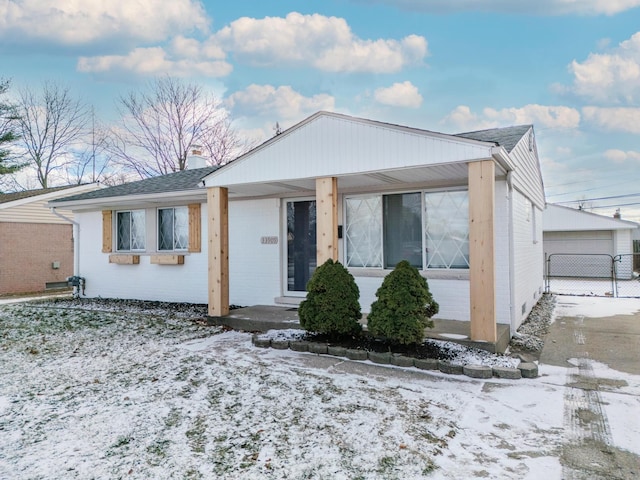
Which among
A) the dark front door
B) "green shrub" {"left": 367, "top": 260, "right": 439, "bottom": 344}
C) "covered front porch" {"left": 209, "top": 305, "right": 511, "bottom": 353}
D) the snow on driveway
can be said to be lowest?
the snow on driveway

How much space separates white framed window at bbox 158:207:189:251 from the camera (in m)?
9.02

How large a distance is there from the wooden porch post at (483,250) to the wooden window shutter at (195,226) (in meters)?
5.93

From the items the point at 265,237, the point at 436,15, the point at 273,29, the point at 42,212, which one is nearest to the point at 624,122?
the point at 436,15

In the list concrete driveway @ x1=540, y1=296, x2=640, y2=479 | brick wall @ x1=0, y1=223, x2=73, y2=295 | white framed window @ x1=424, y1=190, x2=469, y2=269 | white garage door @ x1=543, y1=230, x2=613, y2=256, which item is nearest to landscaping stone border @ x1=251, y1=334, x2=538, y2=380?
concrete driveway @ x1=540, y1=296, x2=640, y2=479

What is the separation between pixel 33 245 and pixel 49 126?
10.3m

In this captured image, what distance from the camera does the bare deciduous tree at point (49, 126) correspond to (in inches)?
786

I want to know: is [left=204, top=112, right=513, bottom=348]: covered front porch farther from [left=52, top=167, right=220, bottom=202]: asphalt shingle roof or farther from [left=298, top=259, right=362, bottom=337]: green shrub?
[left=52, top=167, right=220, bottom=202]: asphalt shingle roof

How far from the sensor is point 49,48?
1278cm

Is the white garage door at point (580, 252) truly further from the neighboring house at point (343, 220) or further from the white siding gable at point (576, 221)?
the neighboring house at point (343, 220)

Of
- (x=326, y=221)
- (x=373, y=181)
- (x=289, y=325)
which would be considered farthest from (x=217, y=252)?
(x=373, y=181)

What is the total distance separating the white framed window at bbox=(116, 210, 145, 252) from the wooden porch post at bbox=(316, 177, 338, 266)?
18.9ft

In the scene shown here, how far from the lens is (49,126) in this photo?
66.9 feet

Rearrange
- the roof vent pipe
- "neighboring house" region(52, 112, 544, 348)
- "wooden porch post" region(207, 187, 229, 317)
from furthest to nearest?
1. the roof vent pipe
2. "wooden porch post" region(207, 187, 229, 317)
3. "neighboring house" region(52, 112, 544, 348)

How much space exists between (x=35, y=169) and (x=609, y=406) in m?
24.9
